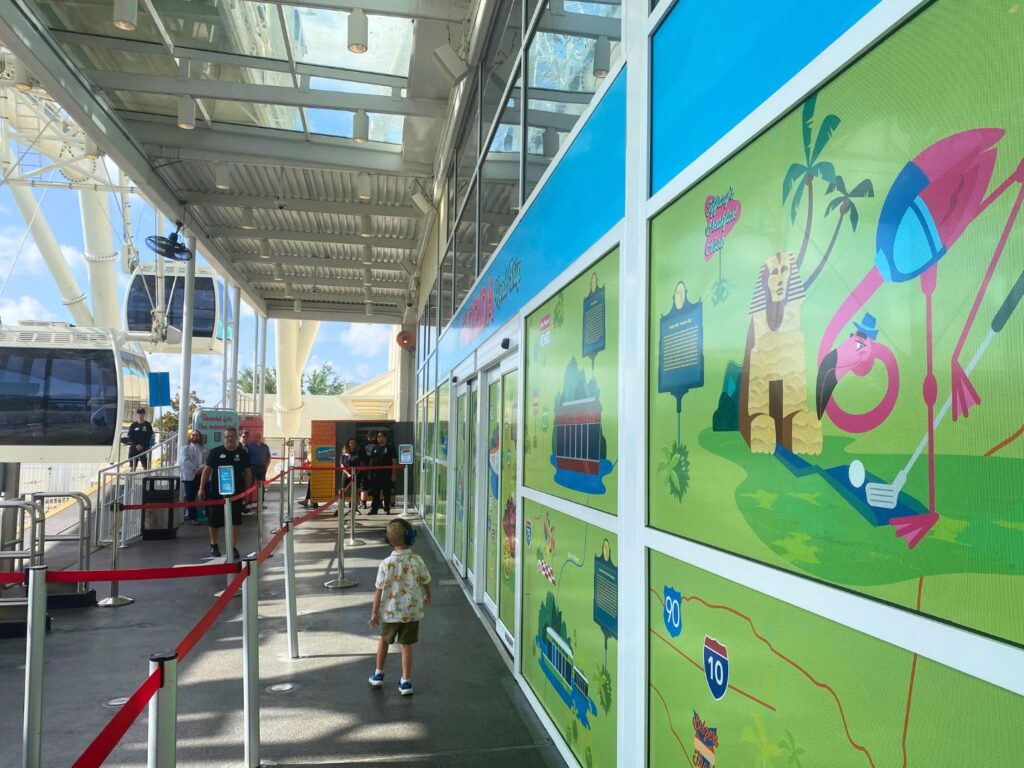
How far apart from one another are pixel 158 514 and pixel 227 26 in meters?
8.14

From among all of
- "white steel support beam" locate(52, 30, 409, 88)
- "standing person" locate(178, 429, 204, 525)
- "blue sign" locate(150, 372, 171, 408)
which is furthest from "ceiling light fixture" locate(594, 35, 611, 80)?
"blue sign" locate(150, 372, 171, 408)

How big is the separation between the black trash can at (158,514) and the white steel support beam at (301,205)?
203 inches

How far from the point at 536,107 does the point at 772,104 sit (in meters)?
3.47

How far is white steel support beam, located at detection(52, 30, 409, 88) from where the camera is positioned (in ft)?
26.6

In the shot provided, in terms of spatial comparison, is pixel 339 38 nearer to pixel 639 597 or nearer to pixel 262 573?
pixel 262 573

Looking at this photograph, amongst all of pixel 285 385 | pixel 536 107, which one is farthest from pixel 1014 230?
pixel 285 385

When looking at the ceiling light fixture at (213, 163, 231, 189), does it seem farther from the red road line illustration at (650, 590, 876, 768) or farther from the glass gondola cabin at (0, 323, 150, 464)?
the red road line illustration at (650, 590, 876, 768)

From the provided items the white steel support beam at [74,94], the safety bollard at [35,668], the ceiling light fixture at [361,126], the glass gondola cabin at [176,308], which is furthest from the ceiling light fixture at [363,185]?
the glass gondola cabin at [176,308]

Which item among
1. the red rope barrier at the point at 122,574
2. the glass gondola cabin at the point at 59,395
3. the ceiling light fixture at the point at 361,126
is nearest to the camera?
the red rope barrier at the point at 122,574

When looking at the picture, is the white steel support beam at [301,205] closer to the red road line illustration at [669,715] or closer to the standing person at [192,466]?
the standing person at [192,466]

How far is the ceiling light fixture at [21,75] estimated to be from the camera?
310 inches

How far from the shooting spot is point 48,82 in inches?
307

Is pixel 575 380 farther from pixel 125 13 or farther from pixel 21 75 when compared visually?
pixel 21 75

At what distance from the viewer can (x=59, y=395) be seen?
47.9 feet
